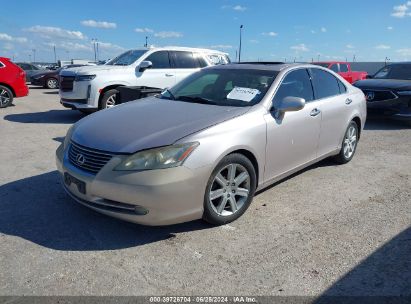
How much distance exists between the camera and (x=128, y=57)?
9.53 metres

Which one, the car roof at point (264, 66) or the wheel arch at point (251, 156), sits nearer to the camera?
the wheel arch at point (251, 156)

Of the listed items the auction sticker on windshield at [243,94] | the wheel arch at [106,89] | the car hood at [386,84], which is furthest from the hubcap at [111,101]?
the car hood at [386,84]

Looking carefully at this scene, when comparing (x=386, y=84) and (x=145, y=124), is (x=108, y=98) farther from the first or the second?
(x=386, y=84)

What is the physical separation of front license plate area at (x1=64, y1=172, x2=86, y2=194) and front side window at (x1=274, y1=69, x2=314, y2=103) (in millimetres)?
2215

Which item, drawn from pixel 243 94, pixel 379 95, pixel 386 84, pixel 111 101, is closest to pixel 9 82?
pixel 111 101

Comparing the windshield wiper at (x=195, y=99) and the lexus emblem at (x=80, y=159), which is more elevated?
the windshield wiper at (x=195, y=99)

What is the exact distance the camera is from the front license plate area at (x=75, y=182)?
3146 mm

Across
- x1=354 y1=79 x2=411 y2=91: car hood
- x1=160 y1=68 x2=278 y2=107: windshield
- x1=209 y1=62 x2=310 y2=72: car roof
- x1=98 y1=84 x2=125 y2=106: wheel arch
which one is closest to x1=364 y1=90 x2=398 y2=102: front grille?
x1=354 y1=79 x2=411 y2=91: car hood

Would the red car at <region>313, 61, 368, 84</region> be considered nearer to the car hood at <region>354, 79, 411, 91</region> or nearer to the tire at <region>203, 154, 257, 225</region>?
the car hood at <region>354, 79, 411, 91</region>

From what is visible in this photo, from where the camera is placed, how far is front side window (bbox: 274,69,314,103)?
162 inches

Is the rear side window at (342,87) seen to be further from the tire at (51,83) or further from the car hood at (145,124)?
the tire at (51,83)

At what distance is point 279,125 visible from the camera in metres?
3.90

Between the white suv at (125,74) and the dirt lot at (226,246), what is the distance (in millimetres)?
4042

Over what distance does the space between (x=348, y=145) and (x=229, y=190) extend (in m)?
3.01
